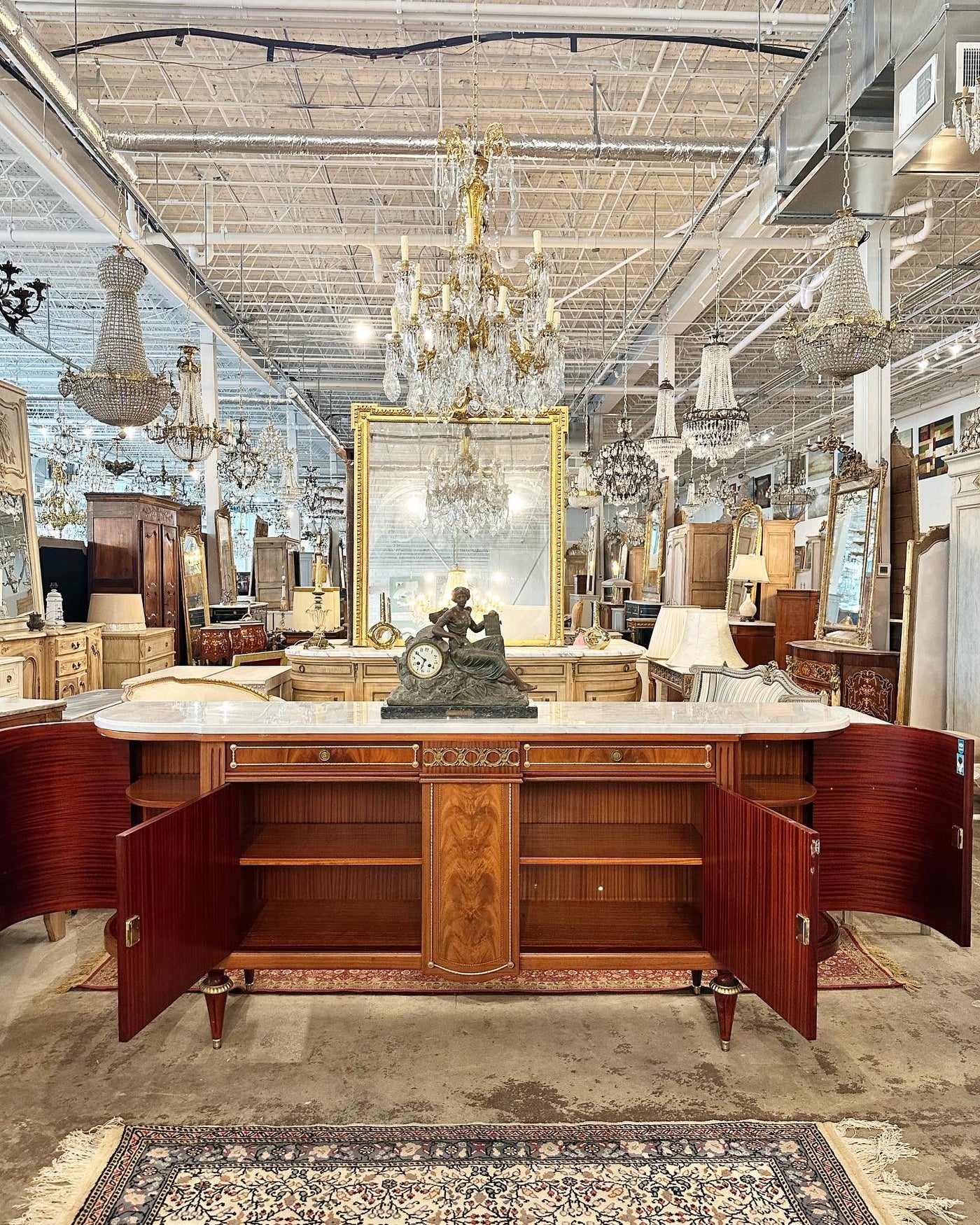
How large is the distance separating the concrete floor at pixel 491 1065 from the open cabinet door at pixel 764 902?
13.3 inches

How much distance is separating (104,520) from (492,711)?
7.92m

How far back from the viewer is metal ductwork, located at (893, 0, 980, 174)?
358 centimetres

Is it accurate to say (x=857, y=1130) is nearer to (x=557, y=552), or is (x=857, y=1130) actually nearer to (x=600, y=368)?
(x=557, y=552)

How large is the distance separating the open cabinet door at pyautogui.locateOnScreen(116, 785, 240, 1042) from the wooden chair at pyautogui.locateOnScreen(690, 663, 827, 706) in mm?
2254

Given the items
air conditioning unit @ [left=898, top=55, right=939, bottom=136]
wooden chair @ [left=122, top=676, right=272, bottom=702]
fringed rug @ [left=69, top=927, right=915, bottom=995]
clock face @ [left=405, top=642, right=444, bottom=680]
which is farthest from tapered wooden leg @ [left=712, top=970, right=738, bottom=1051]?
air conditioning unit @ [left=898, top=55, right=939, bottom=136]

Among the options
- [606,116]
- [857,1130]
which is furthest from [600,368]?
[857,1130]

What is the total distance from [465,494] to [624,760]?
368 centimetres

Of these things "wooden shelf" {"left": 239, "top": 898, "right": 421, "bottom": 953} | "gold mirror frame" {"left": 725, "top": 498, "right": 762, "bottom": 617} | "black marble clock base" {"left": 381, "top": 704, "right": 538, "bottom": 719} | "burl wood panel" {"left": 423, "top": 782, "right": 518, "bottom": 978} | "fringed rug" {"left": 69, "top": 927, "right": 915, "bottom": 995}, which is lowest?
"fringed rug" {"left": 69, "top": 927, "right": 915, "bottom": 995}

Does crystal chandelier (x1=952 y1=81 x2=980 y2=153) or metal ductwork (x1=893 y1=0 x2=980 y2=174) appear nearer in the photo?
crystal chandelier (x1=952 y1=81 x2=980 y2=153)

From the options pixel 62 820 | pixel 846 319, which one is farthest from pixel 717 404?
pixel 62 820

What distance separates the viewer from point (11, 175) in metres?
7.88

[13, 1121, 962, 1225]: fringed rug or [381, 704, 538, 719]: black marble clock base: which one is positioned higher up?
[381, 704, 538, 719]: black marble clock base

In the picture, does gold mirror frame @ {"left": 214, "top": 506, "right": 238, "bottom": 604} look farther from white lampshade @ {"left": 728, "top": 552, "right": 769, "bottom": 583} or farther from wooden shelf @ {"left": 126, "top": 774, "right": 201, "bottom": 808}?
wooden shelf @ {"left": 126, "top": 774, "right": 201, "bottom": 808}

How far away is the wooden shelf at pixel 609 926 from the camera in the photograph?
2.76 meters
